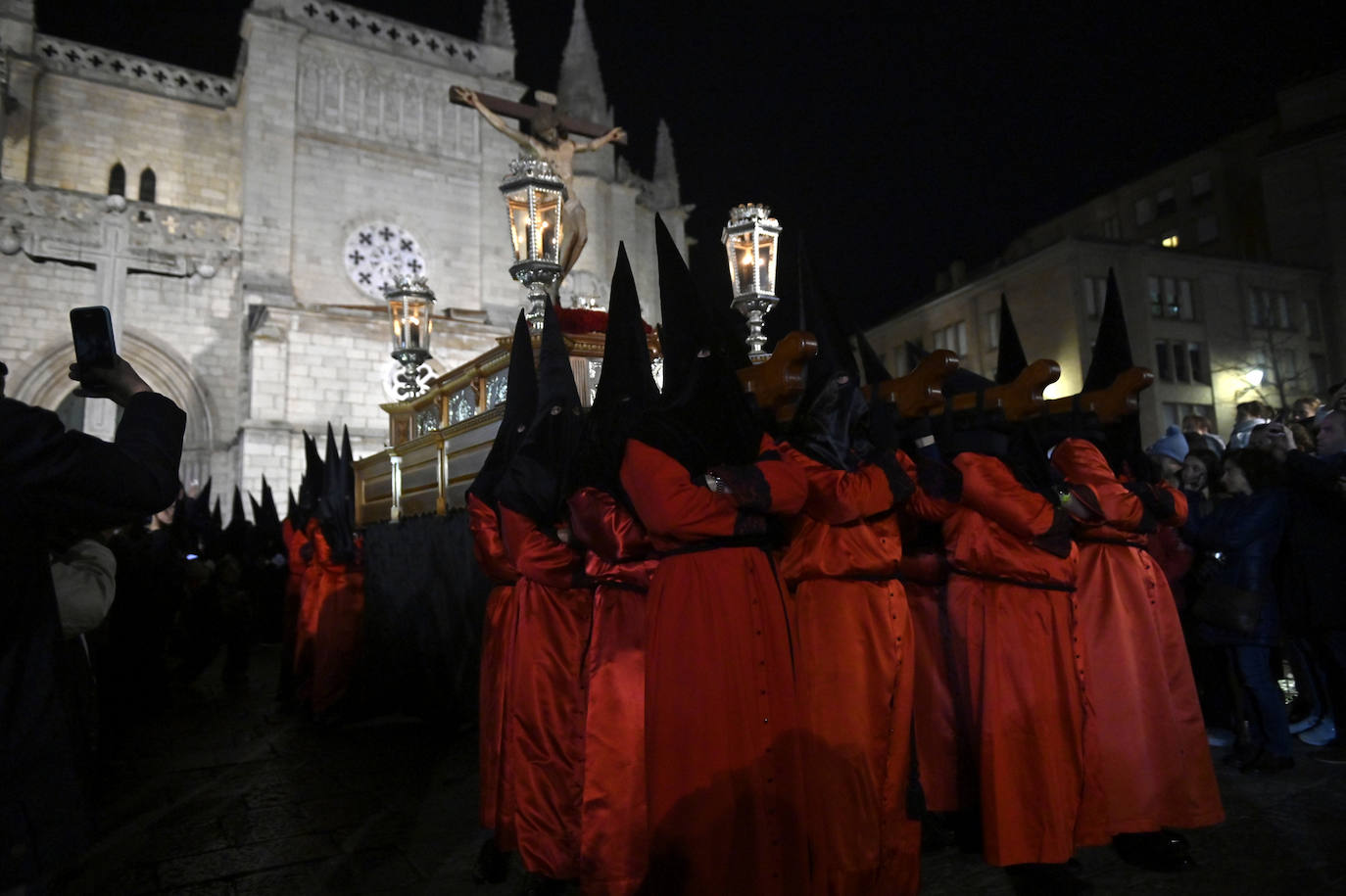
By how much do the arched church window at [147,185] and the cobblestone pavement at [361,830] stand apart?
20.2 m

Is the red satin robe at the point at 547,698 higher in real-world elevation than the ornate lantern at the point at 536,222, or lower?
lower

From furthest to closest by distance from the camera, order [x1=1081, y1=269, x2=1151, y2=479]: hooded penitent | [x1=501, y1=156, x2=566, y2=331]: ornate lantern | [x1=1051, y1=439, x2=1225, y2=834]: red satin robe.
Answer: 1. [x1=501, y1=156, x2=566, y2=331]: ornate lantern
2. [x1=1081, y1=269, x2=1151, y2=479]: hooded penitent
3. [x1=1051, y1=439, x2=1225, y2=834]: red satin robe

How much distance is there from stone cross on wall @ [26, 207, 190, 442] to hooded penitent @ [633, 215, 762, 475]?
1967 cm

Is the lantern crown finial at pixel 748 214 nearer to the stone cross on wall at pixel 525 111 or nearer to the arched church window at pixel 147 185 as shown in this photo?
the stone cross on wall at pixel 525 111

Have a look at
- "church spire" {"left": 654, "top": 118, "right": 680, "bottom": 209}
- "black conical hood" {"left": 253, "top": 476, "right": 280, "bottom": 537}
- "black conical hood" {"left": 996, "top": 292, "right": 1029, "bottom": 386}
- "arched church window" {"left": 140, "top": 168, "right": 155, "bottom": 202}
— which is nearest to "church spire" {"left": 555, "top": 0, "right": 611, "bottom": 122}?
"church spire" {"left": 654, "top": 118, "right": 680, "bottom": 209}

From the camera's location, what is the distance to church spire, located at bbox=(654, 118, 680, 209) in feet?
92.4

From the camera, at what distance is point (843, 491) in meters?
3.13

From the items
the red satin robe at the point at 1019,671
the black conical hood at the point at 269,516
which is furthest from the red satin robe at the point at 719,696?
the black conical hood at the point at 269,516

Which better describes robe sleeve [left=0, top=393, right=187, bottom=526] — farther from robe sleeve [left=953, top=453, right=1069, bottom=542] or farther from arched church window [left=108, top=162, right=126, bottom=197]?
arched church window [left=108, top=162, right=126, bottom=197]

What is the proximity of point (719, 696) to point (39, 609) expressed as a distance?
1938mm

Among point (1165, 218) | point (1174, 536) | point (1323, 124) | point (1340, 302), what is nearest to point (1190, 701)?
point (1174, 536)

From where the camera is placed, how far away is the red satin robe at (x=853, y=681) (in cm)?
296

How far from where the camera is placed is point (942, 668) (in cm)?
402

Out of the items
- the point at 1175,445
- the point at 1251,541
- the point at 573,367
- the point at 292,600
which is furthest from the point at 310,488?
the point at 1175,445
